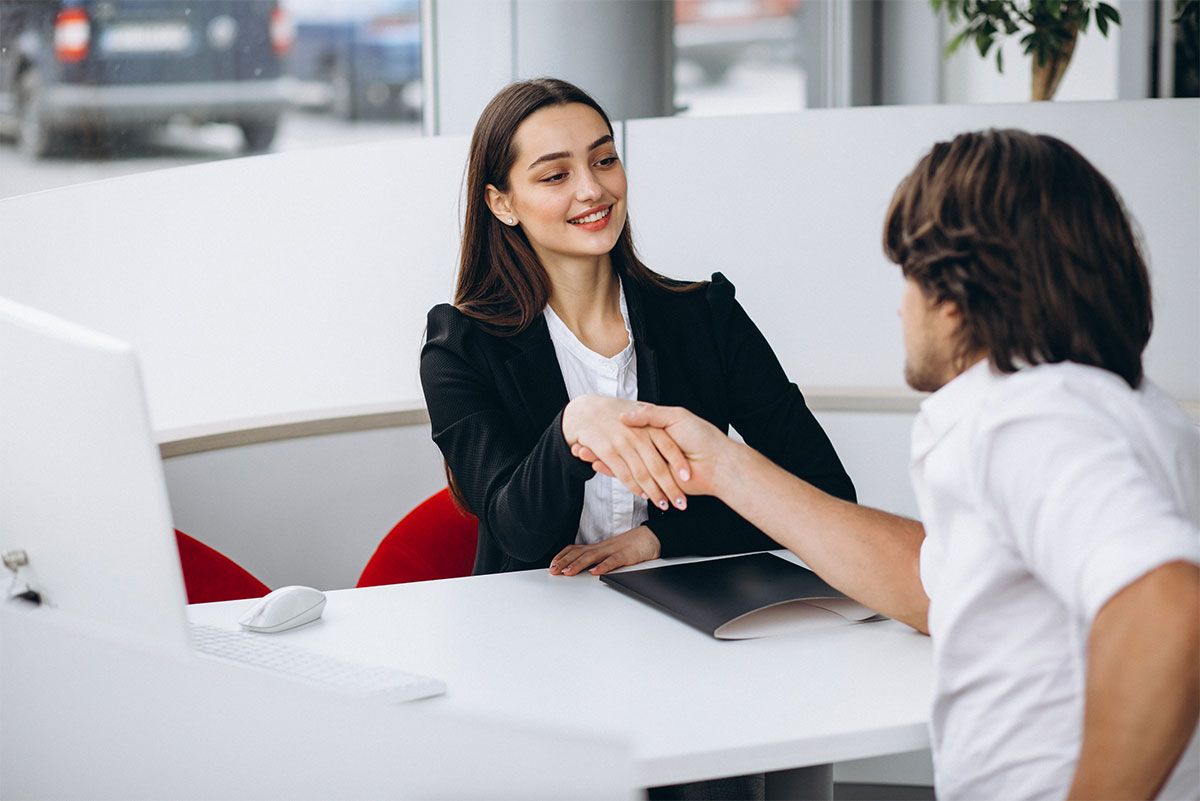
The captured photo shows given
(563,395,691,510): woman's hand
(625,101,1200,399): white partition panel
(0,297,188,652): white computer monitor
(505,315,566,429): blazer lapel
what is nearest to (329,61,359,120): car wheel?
(625,101,1200,399): white partition panel

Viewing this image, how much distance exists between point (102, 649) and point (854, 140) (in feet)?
8.80

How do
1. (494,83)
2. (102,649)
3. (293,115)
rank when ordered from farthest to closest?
(293,115)
(494,83)
(102,649)

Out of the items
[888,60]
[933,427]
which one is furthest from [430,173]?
[888,60]

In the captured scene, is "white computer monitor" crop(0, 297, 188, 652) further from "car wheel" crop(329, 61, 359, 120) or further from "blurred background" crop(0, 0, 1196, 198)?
"car wheel" crop(329, 61, 359, 120)

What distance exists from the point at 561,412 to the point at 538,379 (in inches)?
10.7

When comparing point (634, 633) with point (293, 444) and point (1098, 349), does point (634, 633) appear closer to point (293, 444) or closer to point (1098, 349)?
point (1098, 349)

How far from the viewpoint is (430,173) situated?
135 inches

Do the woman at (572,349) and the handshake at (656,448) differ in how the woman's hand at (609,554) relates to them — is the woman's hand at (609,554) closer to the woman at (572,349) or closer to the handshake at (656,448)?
the woman at (572,349)

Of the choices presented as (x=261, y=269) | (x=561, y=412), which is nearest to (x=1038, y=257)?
(x=561, y=412)

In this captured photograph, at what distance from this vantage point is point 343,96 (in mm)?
8391

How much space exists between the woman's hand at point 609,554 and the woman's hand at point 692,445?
0.71ft

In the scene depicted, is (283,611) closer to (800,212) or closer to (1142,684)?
(1142,684)

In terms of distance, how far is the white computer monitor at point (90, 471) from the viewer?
44.4 inches

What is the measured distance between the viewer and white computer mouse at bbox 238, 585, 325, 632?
1708mm
